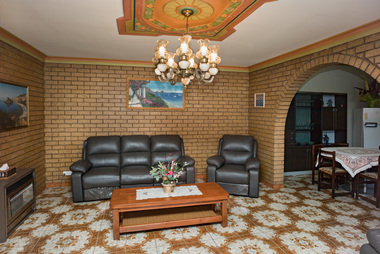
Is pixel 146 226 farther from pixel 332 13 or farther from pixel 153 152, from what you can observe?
pixel 332 13

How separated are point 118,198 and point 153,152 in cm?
182

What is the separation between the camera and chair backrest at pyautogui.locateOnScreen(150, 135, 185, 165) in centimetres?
478

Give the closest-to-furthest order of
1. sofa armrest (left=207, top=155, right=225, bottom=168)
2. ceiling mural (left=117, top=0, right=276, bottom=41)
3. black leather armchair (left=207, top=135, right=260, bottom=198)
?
1. ceiling mural (left=117, top=0, right=276, bottom=41)
2. black leather armchair (left=207, top=135, right=260, bottom=198)
3. sofa armrest (left=207, top=155, right=225, bottom=168)

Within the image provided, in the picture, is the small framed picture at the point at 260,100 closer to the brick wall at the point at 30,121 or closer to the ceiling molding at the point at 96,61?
the ceiling molding at the point at 96,61

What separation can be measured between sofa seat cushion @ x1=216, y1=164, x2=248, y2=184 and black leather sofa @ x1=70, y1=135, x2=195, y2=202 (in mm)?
489

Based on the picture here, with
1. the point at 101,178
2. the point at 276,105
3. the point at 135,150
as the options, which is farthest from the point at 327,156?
the point at 101,178

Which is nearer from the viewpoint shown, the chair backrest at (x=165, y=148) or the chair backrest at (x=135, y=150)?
the chair backrest at (x=135, y=150)

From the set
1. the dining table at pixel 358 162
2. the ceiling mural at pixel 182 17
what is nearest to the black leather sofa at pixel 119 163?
the ceiling mural at pixel 182 17

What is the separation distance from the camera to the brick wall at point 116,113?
4.96 metres

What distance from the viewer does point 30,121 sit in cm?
426

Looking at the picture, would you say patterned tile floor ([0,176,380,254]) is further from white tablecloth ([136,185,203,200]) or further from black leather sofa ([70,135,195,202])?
white tablecloth ([136,185,203,200])

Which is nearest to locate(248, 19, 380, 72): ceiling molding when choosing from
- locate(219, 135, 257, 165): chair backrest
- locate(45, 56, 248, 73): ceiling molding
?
locate(219, 135, 257, 165): chair backrest

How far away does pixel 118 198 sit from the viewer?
3102mm

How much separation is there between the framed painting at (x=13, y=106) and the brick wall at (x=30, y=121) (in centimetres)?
9
